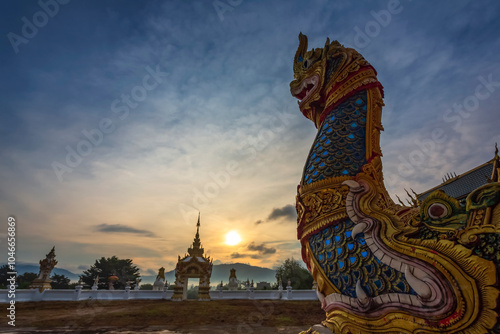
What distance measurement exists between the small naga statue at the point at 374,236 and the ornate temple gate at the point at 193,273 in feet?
59.3

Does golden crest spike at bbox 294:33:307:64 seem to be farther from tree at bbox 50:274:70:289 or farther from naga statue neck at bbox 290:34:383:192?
tree at bbox 50:274:70:289

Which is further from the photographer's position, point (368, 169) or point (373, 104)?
point (373, 104)

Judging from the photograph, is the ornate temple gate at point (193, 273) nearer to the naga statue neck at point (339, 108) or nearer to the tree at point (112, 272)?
the tree at point (112, 272)

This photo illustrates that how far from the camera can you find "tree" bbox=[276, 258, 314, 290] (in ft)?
87.1

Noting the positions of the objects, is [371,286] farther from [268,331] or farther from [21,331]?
[21,331]

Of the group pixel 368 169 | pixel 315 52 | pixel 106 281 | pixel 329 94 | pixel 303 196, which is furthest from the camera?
pixel 106 281

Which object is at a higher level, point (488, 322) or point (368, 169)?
point (368, 169)

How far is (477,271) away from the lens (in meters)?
1.59

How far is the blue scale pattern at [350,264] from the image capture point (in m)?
1.97

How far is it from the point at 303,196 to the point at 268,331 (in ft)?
19.7

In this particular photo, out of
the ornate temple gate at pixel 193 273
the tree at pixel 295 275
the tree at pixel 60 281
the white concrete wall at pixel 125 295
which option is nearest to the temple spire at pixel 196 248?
the ornate temple gate at pixel 193 273

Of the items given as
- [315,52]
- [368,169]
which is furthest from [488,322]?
[315,52]

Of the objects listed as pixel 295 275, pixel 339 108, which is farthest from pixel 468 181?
pixel 295 275

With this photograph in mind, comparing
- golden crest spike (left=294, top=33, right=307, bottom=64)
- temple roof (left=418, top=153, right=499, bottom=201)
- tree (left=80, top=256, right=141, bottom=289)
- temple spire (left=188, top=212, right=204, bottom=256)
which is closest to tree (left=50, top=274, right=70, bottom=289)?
tree (left=80, top=256, right=141, bottom=289)
